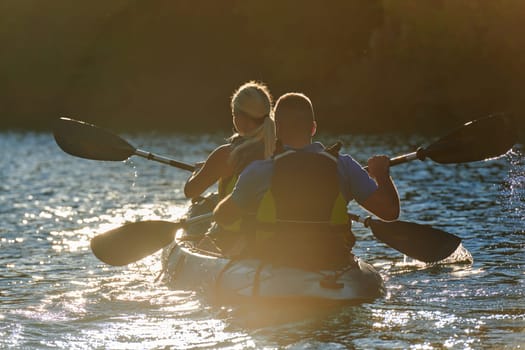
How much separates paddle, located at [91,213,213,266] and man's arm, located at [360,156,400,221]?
2433mm

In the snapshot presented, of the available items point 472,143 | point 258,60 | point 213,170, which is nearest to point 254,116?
point 213,170

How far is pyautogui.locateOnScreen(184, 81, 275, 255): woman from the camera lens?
30.3 feet

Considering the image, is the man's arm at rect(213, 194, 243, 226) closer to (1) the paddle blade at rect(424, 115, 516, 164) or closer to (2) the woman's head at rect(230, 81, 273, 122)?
(2) the woman's head at rect(230, 81, 273, 122)

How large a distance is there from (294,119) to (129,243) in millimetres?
2602

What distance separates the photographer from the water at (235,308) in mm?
7898

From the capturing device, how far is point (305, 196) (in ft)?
27.9

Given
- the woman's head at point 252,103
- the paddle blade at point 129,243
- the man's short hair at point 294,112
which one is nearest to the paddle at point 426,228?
the paddle blade at point 129,243

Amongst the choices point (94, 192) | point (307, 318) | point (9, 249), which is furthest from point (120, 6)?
point (307, 318)

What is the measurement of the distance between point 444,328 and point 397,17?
52644mm

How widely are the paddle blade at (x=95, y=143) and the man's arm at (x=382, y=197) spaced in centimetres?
377

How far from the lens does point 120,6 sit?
92562 millimetres

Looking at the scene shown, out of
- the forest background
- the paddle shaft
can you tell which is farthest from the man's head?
the forest background

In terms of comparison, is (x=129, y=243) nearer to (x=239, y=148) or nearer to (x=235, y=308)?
(x=239, y=148)

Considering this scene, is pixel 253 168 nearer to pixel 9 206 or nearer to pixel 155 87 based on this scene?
pixel 9 206
